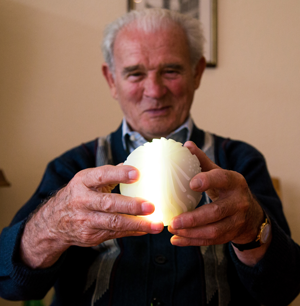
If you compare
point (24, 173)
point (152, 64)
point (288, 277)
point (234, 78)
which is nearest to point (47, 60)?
point (24, 173)

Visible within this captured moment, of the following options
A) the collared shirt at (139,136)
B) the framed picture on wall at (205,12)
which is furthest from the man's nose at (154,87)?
the framed picture on wall at (205,12)

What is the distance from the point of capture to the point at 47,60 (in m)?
1.52

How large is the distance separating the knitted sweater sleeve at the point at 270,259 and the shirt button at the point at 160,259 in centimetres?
22

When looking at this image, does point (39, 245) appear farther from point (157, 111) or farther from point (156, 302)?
Result: point (157, 111)

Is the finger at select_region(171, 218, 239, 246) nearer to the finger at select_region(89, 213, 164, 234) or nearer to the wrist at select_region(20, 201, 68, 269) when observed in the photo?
the finger at select_region(89, 213, 164, 234)

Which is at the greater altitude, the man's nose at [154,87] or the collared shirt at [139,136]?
the man's nose at [154,87]

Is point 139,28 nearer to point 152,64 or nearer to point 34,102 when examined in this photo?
point 152,64

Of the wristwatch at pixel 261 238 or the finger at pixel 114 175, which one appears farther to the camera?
the wristwatch at pixel 261 238

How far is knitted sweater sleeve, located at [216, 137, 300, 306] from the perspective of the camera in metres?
0.76

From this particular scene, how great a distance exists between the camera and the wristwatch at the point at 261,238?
27.1 inches

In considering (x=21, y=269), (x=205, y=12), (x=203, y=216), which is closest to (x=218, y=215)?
(x=203, y=216)

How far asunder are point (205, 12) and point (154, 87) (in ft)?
3.23

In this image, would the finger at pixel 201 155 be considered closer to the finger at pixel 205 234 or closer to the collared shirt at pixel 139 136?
the finger at pixel 205 234

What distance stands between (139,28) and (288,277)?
0.99 m
